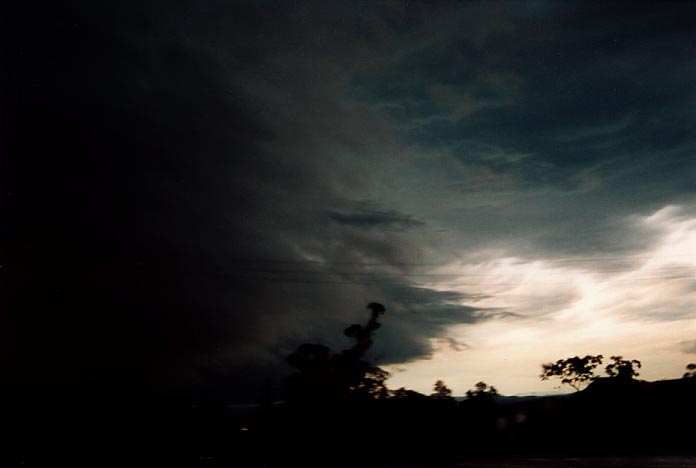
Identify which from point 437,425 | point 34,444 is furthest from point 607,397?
point 34,444

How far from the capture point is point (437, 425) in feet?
152

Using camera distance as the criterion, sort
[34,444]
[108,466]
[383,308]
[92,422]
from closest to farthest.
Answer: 1. [108,466]
2. [34,444]
3. [92,422]
4. [383,308]

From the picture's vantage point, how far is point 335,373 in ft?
171

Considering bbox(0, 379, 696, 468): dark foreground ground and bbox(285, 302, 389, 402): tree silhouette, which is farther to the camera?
bbox(285, 302, 389, 402): tree silhouette

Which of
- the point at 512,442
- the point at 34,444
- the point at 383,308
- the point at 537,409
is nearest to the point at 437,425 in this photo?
the point at 512,442

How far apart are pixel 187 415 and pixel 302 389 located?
11.7 meters

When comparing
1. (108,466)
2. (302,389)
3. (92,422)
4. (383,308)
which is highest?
(383,308)

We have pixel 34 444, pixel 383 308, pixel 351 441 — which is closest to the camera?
pixel 34 444

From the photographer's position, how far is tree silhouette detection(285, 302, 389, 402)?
49.5 meters

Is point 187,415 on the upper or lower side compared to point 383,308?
lower

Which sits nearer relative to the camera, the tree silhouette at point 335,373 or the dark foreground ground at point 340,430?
the dark foreground ground at point 340,430

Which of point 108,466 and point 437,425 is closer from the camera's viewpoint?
point 108,466

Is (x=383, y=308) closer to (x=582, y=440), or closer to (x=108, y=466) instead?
(x=582, y=440)

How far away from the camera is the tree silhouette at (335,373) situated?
49.5m
